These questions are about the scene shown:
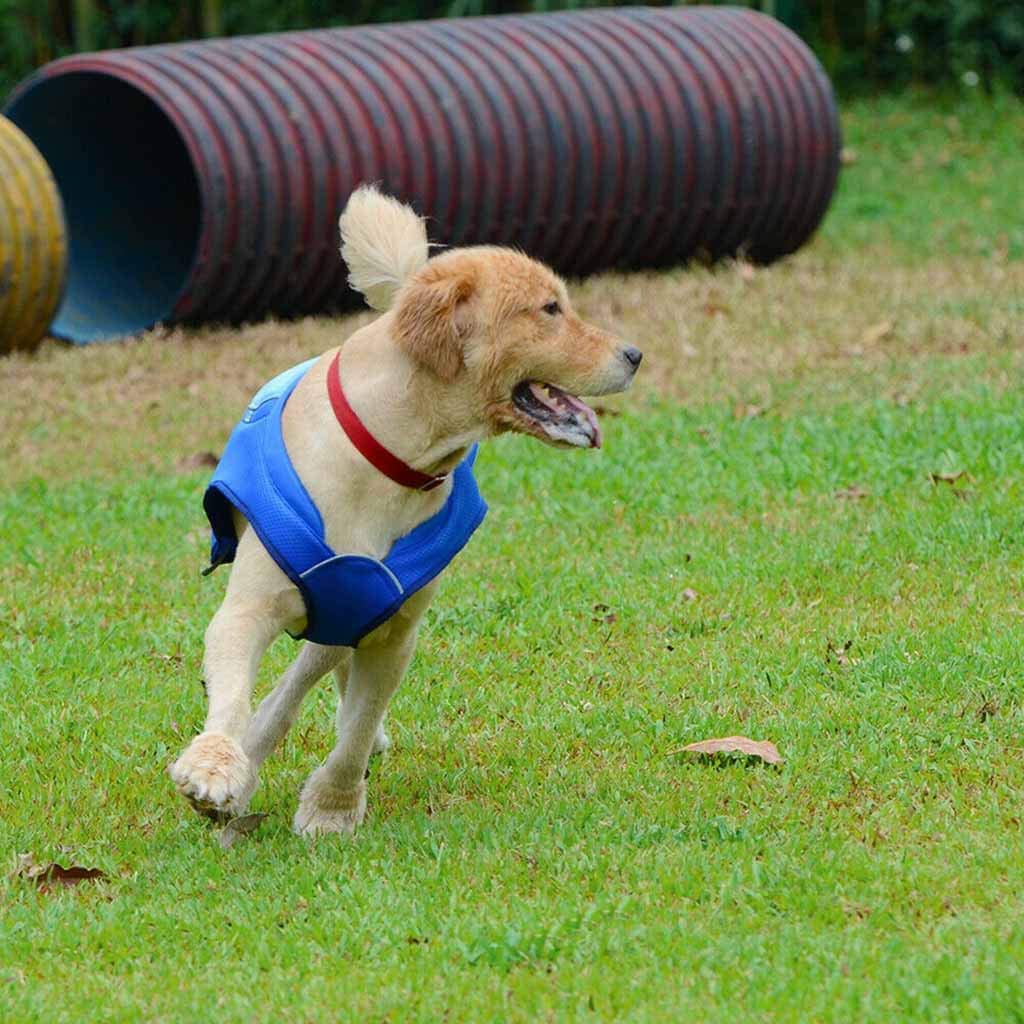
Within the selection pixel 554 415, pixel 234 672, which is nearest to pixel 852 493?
pixel 554 415

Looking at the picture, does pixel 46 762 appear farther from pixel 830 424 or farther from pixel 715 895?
pixel 830 424

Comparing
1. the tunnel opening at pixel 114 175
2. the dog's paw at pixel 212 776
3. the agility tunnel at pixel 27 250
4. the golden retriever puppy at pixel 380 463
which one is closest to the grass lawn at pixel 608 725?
the dog's paw at pixel 212 776

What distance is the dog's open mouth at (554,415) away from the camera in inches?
186

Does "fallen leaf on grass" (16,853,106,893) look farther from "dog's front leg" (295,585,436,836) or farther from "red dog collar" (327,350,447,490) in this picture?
"red dog collar" (327,350,447,490)

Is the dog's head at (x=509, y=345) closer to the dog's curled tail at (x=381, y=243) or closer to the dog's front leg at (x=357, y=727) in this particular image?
the dog's curled tail at (x=381, y=243)

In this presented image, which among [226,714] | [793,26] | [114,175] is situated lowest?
[793,26]

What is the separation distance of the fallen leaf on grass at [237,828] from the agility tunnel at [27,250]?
22.9 ft

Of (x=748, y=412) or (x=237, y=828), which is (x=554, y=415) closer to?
(x=237, y=828)

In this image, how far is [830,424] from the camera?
868 cm

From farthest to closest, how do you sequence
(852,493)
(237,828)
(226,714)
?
(852,493) → (237,828) → (226,714)

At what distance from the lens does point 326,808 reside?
4.92 m

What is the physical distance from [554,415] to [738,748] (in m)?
1.07

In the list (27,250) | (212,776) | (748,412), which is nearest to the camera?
(212,776)

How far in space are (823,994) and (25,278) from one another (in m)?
8.68
